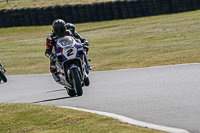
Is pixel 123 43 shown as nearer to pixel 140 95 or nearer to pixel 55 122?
pixel 140 95

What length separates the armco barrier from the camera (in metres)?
29.9

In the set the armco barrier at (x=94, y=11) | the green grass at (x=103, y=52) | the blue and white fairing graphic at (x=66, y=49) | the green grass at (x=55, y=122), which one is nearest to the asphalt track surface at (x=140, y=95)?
the green grass at (x=55, y=122)

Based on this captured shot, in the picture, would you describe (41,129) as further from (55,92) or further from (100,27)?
(100,27)

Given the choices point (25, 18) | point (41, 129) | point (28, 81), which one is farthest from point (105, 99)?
point (25, 18)

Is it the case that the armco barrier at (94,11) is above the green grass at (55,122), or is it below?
below

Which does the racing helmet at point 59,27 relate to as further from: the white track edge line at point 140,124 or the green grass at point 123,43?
the green grass at point 123,43

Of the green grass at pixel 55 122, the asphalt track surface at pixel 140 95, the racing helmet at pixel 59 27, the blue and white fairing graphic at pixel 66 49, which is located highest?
the racing helmet at pixel 59 27

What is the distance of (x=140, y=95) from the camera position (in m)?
7.87

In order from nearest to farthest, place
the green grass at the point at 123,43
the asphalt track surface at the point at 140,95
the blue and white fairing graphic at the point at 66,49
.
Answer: the asphalt track surface at the point at 140,95
the blue and white fairing graphic at the point at 66,49
the green grass at the point at 123,43

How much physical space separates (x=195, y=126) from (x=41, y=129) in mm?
2215

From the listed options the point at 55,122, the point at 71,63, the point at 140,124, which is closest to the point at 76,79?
the point at 71,63

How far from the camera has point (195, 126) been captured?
5.18 meters

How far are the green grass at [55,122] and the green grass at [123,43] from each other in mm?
7383

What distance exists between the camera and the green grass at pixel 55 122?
17.8 ft
